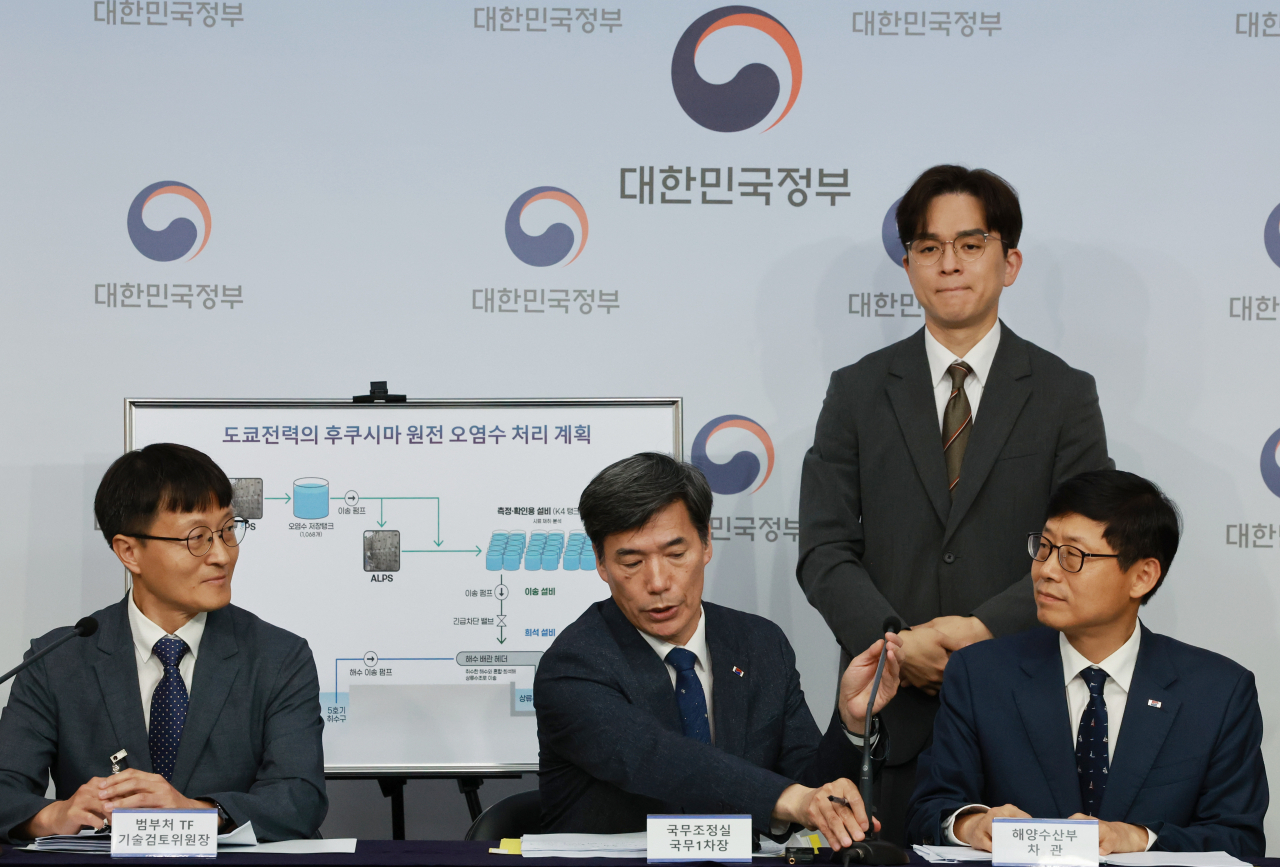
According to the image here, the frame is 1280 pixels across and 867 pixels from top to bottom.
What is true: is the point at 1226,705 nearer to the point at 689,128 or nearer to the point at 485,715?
the point at 485,715

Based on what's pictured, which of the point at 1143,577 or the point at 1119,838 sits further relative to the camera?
the point at 1143,577

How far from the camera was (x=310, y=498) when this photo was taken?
3189 mm

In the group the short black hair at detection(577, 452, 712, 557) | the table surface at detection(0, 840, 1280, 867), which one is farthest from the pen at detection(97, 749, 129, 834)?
the short black hair at detection(577, 452, 712, 557)

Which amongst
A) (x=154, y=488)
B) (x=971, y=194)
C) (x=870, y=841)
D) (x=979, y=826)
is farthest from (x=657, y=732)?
(x=971, y=194)

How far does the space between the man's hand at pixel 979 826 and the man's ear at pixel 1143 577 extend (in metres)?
0.51

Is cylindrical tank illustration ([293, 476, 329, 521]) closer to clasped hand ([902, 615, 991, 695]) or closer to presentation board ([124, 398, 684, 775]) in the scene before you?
presentation board ([124, 398, 684, 775])

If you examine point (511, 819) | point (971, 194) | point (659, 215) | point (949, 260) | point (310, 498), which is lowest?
point (511, 819)

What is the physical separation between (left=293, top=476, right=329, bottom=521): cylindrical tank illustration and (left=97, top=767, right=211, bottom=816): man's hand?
1.26 meters

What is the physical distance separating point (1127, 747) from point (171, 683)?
1.68m

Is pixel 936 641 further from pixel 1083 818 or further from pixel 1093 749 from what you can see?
pixel 1083 818

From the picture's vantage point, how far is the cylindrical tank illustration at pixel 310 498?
3.19 m

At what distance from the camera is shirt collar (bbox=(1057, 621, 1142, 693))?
2.22 m

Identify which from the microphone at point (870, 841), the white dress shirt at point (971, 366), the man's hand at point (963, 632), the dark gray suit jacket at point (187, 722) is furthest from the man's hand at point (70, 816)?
the white dress shirt at point (971, 366)

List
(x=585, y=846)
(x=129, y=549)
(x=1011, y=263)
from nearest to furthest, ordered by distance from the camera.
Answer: (x=585, y=846) < (x=129, y=549) < (x=1011, y=263)
